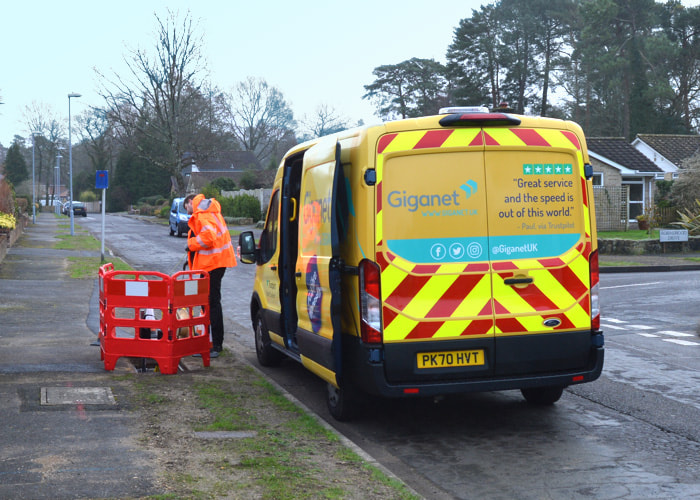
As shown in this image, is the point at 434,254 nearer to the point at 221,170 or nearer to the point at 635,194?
the point at 635,194

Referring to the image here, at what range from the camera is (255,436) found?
603 centimetres

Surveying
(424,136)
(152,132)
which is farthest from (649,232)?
(152,132)

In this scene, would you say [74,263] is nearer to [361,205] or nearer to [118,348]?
[118,348]

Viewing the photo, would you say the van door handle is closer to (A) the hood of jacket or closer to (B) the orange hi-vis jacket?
(B) the orange hi-vis jacket

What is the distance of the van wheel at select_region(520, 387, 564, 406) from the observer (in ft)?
23.5

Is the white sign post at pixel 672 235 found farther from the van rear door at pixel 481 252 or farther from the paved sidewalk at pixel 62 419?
the van rear door at pixel 481 252

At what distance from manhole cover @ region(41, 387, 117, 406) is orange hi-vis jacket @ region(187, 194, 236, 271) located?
2227 millimetres

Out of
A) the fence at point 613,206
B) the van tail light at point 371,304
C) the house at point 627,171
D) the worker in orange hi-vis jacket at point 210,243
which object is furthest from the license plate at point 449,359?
the house at point 627,171

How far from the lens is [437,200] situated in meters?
6.08

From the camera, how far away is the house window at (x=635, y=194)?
39.5 m

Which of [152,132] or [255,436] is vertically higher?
[152,132]

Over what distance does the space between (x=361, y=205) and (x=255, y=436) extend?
1836mm

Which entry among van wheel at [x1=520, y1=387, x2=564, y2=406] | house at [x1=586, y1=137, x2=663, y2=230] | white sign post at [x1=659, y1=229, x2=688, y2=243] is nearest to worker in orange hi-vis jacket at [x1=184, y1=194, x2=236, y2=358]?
van wheel at [x1=520, y1=387, x2=564, y2=406]

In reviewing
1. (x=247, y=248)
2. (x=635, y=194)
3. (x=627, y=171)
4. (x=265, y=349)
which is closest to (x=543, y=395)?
(x=265, y=349)
